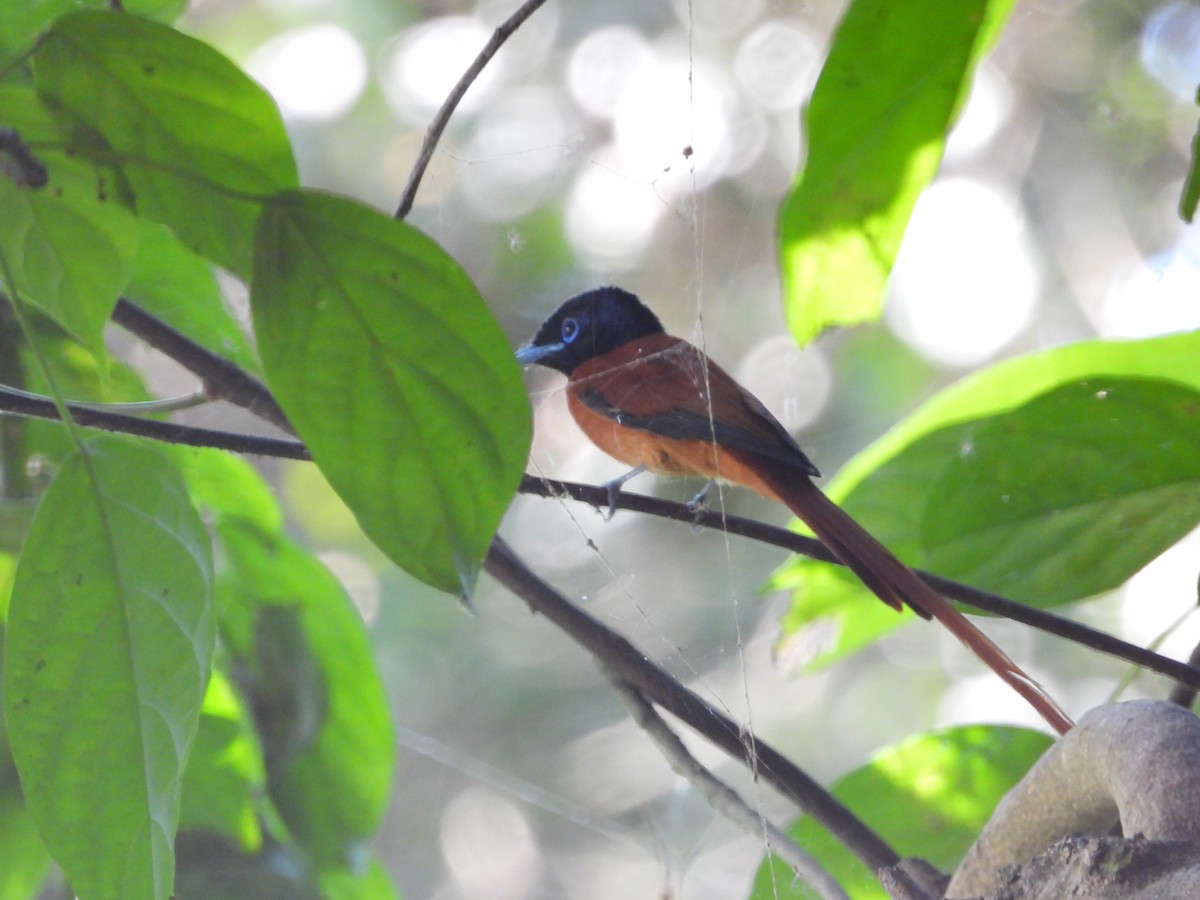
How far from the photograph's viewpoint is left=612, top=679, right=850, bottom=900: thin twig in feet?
2.42

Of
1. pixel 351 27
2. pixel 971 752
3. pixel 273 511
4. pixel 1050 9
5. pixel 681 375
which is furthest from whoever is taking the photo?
pixel 351 27

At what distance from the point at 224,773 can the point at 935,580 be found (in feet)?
2.31

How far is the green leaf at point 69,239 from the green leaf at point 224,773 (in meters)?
0.45

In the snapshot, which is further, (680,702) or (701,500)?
(701,500)

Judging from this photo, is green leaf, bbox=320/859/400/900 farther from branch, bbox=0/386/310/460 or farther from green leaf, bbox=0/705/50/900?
branch, bbox=0/386/310/460

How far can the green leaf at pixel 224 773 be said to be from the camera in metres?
1.08

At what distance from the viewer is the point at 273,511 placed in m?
1.06

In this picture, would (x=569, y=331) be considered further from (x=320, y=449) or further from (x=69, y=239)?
(x=320, y=449)

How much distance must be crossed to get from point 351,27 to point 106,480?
152 cm

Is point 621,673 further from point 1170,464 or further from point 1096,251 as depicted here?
point 1096,251

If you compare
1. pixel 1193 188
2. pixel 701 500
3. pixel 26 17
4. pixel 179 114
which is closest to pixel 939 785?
pixel 701 500

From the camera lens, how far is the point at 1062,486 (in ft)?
2.84

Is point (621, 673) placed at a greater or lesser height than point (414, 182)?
lesser

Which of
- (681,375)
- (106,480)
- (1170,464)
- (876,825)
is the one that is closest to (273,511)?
(106,480)
